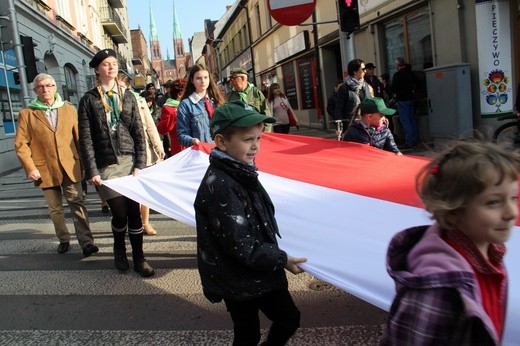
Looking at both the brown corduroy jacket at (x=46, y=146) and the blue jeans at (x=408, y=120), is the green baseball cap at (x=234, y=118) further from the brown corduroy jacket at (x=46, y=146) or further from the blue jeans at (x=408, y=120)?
the blue jeans at (x=408, y=120)

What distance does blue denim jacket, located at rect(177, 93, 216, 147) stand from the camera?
15.7 ft

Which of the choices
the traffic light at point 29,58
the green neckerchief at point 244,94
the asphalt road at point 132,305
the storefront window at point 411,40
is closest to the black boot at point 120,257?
the asphalt road at point 132,305

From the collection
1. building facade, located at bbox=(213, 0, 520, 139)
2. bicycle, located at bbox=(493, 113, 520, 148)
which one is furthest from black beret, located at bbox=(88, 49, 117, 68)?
bicycle, located at bbox=(493, 113, 520, 148)

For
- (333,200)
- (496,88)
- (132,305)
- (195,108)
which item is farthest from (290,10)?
(132,305)

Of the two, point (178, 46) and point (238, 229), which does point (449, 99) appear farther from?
point (178, 46)

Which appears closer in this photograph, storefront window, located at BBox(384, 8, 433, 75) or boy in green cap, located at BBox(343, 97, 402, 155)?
boy in green cap, located at BBox(343, 97, 402, 155)

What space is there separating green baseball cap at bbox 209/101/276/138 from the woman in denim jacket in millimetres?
2523

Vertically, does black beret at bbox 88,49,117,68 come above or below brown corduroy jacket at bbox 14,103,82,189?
above

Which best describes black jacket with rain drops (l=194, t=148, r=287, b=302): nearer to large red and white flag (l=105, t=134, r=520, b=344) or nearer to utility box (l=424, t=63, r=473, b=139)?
large red and white flag (l=105, t=134, r=520, b=344)

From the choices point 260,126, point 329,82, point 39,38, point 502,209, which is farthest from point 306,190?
point 39,38

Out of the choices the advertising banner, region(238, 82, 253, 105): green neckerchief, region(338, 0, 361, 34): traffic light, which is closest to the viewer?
region(238, 82, 253, 105): green neckerchief

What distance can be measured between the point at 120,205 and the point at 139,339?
52.0 inches

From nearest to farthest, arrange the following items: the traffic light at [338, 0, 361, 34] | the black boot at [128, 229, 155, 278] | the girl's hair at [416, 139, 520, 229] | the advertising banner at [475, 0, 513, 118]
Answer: the girl's hair at [416, 139, 520, 229] < the black boot at [128, 229, 155, 278] < the traffic light at [338, 0, 361, 34] < the advertising banner at [475, 0, 513, 118]

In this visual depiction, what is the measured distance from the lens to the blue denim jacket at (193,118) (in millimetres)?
4793
